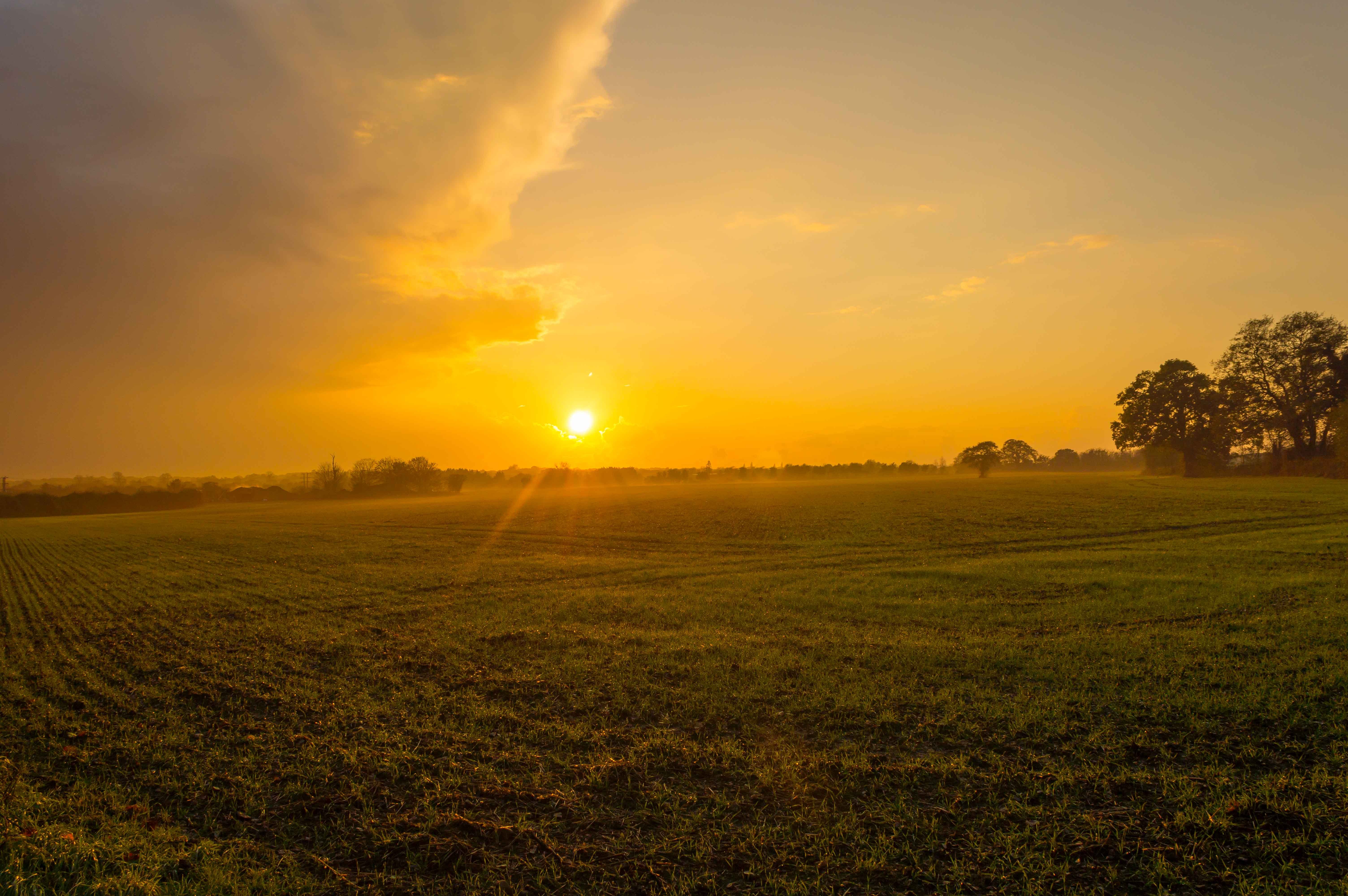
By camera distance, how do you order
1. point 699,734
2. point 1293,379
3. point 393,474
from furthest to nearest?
1. point 393,474
2. point 1293,379
3. point 699,734

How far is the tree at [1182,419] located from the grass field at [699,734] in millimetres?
65132

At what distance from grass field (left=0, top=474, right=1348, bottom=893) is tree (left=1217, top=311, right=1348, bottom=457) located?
6752cm

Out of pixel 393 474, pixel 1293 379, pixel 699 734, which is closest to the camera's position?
pixel 699 734

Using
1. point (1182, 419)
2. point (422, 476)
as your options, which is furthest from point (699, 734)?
point (422, 476)

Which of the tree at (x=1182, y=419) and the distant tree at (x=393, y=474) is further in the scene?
the distant tree at (x=393, y=474)

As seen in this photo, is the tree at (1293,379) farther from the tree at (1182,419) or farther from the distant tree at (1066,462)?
the distant tree at (1066,462)

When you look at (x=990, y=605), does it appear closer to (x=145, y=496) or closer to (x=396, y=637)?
(x=396, y=637)

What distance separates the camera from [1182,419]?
251 ft

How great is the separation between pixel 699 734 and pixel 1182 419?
300 ft

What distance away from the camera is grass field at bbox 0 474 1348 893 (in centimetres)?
616

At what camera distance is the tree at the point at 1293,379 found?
6981cm

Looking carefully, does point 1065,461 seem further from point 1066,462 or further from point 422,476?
point 422,476

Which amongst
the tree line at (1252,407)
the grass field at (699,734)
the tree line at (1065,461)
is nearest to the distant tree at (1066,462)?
the tree line at (1065,461)

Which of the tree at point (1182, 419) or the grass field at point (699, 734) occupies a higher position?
the tree at point (1182, 419)
